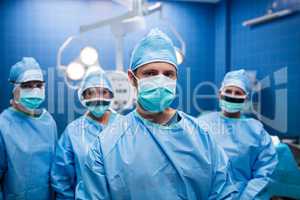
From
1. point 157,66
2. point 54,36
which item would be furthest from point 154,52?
point 54,36

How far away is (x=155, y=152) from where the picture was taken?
1.02 meters

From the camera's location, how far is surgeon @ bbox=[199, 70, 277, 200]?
159cm

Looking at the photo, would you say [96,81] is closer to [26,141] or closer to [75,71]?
[26,141]

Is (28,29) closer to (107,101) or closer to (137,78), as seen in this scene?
(107,101)

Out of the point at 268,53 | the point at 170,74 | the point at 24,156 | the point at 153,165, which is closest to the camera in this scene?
the point at 153,165

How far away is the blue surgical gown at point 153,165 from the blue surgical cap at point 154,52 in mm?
182

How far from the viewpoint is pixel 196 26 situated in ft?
12.1

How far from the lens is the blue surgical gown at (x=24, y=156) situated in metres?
1.56

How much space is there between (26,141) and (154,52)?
0.88m

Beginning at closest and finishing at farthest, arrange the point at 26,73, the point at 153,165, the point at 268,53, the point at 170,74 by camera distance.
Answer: the point at 153,165, the point at 170,74, the point at 26,73, the point at 268,53

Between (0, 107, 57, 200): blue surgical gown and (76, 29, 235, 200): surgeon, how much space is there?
638 mm

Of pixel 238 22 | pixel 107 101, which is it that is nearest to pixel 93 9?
pixel 238 22

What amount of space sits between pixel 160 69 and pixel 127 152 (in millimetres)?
274

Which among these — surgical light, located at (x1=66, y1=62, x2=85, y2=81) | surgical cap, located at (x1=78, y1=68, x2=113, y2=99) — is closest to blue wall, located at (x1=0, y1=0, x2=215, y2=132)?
surgical light, located at (x1=66, y1=62, x2=85, y2=81)
